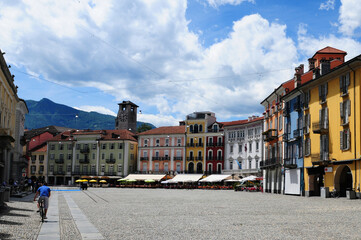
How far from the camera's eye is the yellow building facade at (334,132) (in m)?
36.2

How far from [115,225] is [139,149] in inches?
3459

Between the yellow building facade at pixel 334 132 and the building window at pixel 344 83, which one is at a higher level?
the building window at pixel 344 83

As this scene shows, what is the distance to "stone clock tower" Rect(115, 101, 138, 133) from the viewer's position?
139 m

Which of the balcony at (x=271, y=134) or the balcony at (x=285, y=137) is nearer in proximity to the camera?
the balcony at (x=285, y=137)

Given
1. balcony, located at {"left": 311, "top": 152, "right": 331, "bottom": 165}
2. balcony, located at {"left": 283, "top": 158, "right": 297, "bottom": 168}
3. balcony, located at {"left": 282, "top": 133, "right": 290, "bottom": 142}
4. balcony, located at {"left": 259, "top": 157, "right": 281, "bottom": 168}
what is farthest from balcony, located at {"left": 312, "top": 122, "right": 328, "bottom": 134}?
balcony, located at {"left": 259, "top": 157, "right": 281, "bottom": 168}

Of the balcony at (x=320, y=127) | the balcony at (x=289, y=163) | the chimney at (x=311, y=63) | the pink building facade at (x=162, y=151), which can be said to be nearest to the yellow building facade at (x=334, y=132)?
the balcony at (x=320, y=127)

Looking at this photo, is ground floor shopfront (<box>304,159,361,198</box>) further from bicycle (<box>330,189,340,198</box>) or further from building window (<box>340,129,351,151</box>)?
building window (<box>340,129,351,151</box>)

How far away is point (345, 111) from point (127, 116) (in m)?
106

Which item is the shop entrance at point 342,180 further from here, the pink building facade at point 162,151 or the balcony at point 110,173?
the balcony at point 110,173

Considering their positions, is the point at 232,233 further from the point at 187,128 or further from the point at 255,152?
the point at 187,128

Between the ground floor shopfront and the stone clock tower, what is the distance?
9664 cm

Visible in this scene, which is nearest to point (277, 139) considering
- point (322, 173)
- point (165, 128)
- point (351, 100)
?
point (322, 173)

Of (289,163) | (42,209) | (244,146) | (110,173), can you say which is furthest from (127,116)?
(42,209)

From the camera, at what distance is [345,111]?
38031 mm
